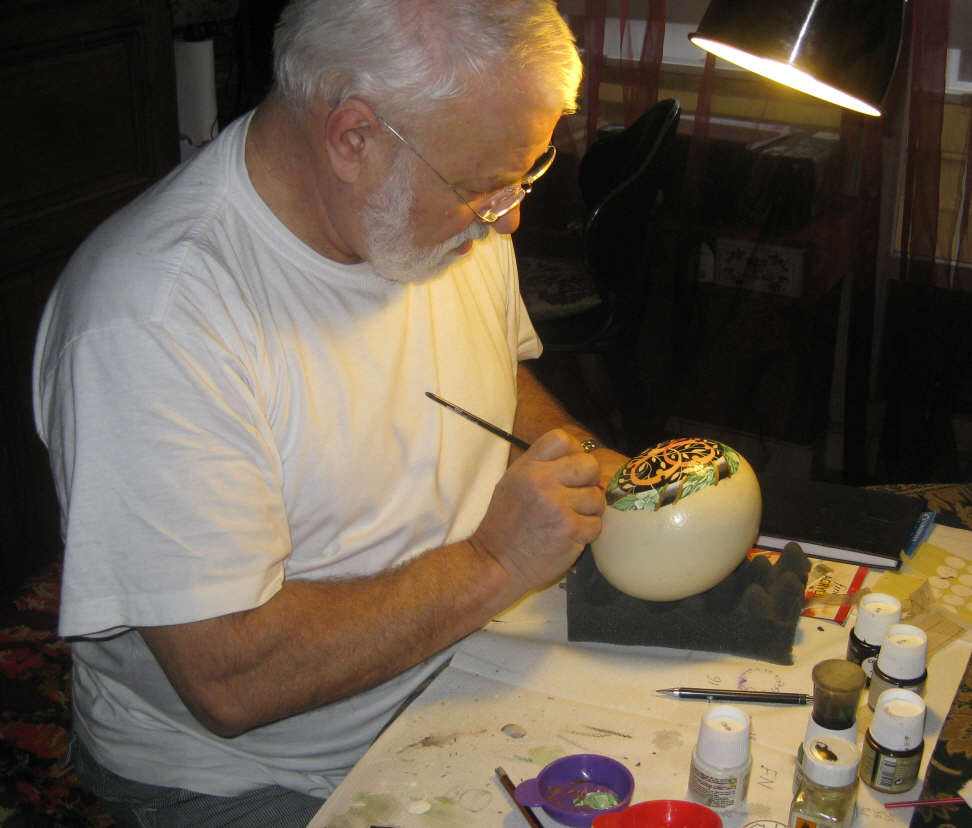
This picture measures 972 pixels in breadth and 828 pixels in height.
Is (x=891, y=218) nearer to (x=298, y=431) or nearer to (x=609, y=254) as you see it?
(x=609, y=254)

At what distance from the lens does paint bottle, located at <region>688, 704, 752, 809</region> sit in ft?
2.99

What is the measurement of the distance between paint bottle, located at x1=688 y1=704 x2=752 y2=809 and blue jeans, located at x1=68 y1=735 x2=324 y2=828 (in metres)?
0.53

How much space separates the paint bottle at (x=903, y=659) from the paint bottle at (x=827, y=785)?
5.3 inches

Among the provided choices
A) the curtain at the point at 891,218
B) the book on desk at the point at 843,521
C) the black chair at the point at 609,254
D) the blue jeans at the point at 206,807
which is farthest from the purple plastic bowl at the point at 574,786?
the curtain at the point at 891,218

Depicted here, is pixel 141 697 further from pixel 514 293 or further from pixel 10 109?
pixel 10 109

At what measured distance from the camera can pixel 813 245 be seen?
3113 mm

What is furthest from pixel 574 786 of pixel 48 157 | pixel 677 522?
pixel 48 157

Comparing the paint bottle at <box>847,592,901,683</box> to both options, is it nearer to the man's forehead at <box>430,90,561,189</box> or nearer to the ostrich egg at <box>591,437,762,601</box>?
the ostrich egg at <box>591,437,762,601</box>

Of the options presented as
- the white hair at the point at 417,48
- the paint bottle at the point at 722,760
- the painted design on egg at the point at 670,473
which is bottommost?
the paint bottle at the point at 722,760

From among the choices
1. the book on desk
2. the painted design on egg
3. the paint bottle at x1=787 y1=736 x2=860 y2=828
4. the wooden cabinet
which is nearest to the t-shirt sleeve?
the painted design on egg

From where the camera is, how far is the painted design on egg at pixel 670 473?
1.19 m

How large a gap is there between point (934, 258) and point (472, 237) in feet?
7.03

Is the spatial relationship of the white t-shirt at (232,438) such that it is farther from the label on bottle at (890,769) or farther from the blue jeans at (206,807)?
the label on bottle at (890,769)

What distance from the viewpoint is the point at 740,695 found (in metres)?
1.10
